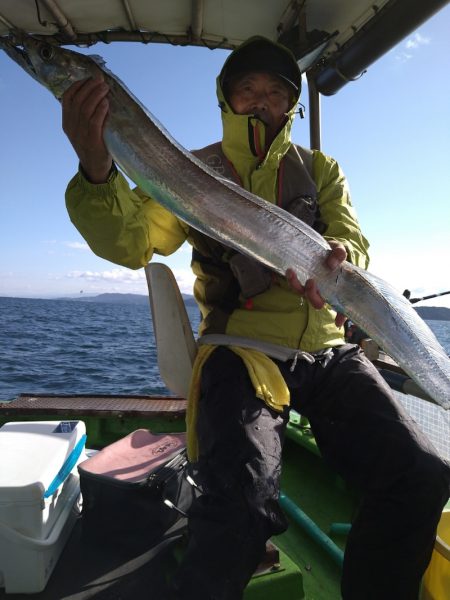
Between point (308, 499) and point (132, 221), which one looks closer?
point (132, 221)

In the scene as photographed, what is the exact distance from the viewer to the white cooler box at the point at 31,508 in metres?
2.33

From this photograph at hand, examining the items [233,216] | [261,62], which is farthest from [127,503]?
[261,62]

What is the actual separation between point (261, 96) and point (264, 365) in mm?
2008

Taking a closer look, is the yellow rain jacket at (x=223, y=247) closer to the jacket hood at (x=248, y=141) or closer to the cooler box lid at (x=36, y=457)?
the jacket hood at (x=248, y=141)

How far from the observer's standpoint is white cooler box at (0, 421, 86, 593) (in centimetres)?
233

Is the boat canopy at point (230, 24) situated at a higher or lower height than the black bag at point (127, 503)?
higher

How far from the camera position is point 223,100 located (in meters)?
3.09

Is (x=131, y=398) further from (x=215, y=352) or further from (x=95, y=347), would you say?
(x=95, y=347)

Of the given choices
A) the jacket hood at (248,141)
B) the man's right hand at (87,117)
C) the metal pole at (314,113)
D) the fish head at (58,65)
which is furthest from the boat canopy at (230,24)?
the man's right hand at (87,117)

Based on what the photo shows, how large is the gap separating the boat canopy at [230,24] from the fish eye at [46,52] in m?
2.14

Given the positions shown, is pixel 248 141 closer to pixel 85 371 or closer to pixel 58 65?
pixel 58 65

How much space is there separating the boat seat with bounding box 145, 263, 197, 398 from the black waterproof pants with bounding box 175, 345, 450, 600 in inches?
13.3

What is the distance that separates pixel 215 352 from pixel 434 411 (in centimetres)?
335

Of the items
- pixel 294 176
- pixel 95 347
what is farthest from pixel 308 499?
pixel 95 347
